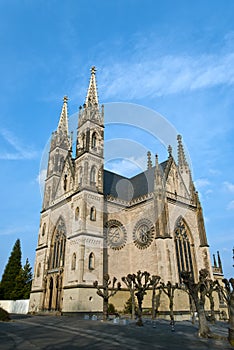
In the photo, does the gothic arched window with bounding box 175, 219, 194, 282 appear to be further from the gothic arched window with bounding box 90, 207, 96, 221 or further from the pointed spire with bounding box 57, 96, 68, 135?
the pointed spire with bounding box 57, 96, 68, 135

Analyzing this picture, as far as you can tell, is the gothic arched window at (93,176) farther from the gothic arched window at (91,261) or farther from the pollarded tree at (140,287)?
the pollarded tree at (140,287)

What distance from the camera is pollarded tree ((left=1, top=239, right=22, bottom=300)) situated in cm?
3891

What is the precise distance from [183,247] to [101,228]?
30.2 feet

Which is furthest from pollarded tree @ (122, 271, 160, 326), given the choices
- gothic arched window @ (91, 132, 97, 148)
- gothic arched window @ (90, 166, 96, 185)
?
gothic arched window @ (91, 132, 97, 148)

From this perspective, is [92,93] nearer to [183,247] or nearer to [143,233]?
[143,233]

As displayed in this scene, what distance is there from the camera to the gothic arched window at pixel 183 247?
91.4 feet

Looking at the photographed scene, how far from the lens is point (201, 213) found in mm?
31797

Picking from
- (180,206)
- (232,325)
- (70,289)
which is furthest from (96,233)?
(232,325)

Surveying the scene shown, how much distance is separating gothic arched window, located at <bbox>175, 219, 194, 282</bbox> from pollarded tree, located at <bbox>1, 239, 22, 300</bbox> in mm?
25450

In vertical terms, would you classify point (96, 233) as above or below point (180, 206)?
below

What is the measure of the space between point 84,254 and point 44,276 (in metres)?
7.82

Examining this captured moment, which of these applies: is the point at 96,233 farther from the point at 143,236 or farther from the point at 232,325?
the point at 232,325

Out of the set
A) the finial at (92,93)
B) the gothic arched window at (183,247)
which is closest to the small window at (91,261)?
the gothic arched window at (183,247)

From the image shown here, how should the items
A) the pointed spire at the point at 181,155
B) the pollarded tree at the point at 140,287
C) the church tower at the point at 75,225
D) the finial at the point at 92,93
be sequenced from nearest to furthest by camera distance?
1. the pollarded tree at the point at 140,287
2. the church tower at the point at 75,225
3. the finial at the point at 92,93
4. the pointed spire at the point at 181,155
